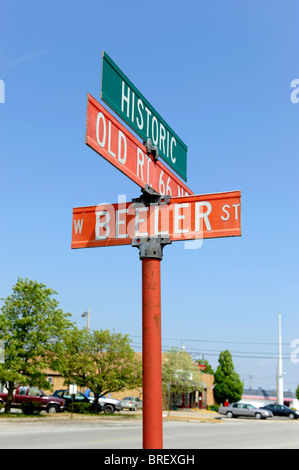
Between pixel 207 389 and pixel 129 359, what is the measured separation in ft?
93.9

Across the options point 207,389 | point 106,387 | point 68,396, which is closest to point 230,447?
point 106,387

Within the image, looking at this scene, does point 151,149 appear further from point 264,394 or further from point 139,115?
point 264,394

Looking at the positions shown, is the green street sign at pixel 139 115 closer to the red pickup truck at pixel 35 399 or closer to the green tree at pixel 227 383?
the red pickup truck at pixel 35 399

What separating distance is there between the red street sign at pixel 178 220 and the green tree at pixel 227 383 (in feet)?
205

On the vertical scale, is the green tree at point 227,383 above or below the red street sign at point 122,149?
below

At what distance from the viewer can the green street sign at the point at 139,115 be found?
3707 mm

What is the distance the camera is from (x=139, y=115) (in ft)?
13.4

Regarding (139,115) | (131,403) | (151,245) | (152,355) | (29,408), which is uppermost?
(139,115)

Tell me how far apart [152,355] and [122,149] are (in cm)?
150

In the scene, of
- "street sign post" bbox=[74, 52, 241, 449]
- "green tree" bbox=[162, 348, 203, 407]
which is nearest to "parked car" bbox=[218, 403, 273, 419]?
"green tree" bbox=[162, 348, 203, 407]

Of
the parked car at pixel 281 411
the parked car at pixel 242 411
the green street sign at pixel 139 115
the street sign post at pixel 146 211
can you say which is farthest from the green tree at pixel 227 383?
the street sign post at pixel 146 211

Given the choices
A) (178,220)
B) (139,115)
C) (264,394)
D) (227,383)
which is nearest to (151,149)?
(139,115)

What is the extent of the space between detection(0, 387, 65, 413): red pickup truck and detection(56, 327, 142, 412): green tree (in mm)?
1976

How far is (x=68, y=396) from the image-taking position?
41250 mm
